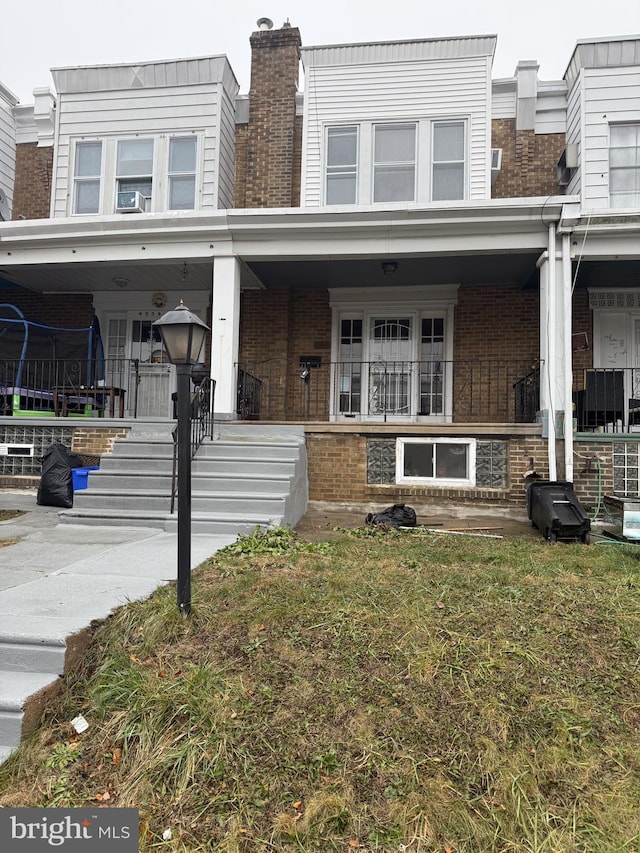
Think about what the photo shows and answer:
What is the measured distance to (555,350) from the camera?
7.62 metres

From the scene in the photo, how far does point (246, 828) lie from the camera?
207 cm

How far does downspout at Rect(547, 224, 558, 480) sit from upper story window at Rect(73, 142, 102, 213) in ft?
26.3

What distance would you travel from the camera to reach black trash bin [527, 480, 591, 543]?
5.85m

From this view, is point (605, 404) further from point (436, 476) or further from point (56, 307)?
point (56, 307)

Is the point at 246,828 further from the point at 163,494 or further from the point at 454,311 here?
the point at 454,311

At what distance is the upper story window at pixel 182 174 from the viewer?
10.3 m

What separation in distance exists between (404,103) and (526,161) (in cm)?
249

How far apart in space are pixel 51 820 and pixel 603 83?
1139 cm

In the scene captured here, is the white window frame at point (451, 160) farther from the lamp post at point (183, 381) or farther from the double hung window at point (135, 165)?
the lamp post at point (183, 381)

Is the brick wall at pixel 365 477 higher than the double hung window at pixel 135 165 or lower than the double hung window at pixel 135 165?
lower

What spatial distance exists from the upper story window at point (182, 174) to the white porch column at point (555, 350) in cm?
634

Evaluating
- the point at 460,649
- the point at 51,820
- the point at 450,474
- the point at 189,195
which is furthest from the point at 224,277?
the point at 51,820

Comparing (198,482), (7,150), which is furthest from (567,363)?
(7,150)

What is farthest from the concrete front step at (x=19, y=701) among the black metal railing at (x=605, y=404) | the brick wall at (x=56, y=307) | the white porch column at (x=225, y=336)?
the brick wall at (x=56, y=307)
